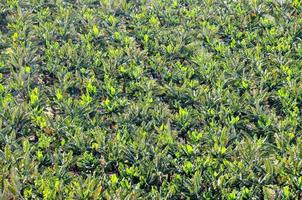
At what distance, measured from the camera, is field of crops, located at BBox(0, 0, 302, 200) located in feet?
20.0

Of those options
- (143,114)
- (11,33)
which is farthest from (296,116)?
(11,33)

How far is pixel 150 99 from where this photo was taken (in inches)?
300

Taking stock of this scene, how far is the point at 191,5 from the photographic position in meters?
11.2

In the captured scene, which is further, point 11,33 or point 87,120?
point 11,33

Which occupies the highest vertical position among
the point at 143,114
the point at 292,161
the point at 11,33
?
the point at 292,161

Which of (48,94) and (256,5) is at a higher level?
(256,5)

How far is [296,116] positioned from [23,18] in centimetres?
623

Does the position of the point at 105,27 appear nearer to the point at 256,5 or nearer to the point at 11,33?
the point at 11,33

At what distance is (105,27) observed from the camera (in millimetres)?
10109

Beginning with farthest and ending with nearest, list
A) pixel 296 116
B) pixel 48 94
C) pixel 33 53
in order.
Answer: pixel 33 53 < pixel 48 94 < pixel 296 116

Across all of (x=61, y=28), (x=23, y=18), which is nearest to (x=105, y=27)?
(x=61, y=28)

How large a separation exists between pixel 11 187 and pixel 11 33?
4.76 m

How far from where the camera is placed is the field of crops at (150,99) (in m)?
6.11

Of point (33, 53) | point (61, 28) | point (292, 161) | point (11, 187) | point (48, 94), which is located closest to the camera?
point (11, 187)
